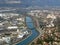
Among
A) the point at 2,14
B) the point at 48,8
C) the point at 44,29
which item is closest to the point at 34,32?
the point at 44,29

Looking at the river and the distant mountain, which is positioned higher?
the distant mountain

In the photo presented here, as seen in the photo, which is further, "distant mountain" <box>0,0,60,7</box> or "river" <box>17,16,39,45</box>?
"distant mountain" <box>0,0,60,7</box>

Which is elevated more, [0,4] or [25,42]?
[0,4]

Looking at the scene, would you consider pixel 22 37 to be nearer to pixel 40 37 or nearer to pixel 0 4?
pixel 40 37

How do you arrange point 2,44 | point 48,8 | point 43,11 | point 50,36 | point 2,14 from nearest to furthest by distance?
point 2,44 → point 50,36 → point 2,14 → point 43,11 → point 48,8

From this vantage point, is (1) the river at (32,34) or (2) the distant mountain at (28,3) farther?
(2) the distant mountain at (28,3)

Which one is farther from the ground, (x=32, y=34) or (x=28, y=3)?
(x=28, y=3)

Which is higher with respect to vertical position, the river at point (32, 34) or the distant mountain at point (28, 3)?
the distant mountain at point (28, 3)

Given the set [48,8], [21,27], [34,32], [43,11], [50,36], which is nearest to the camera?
A: [50,36]

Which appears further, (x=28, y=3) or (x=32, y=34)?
(x=28, y=3)

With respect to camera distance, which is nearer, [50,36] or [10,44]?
[10,44]
